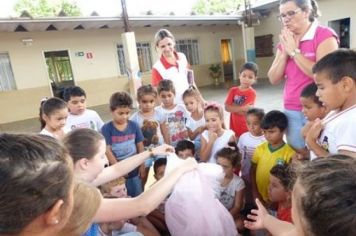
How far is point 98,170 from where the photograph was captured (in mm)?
1724

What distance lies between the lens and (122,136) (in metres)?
2.76

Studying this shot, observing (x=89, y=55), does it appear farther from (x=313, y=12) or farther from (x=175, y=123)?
(x=313, y=12)

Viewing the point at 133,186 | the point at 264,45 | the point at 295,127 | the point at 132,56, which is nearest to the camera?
the point at 295,127

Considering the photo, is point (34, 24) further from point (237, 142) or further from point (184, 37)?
point (237, 142)

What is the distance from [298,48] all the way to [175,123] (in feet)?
4.83

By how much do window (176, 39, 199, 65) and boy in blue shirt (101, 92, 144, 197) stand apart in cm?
1107

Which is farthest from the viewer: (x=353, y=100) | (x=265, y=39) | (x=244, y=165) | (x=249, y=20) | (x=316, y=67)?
(x=265, y=39)

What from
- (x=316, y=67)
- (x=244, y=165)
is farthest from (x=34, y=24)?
(x=316, y=67)

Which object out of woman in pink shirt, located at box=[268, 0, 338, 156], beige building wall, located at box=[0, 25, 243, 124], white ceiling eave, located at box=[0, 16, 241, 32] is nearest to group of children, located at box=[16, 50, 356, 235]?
woman in pink shirt, located at box=[268, 0, 338, 156]

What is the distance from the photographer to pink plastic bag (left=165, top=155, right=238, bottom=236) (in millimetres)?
1835

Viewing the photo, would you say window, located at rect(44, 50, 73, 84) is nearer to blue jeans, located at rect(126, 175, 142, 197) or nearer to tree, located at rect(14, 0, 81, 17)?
blue jeans, located at rect(126, 175, 142, 197)

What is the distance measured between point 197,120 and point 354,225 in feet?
8.01

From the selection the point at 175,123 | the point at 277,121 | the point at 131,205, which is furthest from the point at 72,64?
the point at 131,205

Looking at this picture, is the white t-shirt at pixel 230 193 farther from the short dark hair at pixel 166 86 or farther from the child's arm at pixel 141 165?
the short dark hair at pixel 166 86
